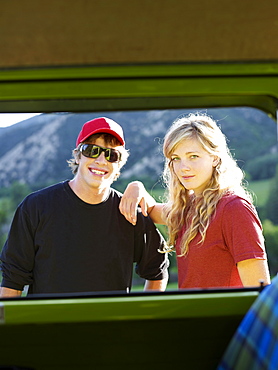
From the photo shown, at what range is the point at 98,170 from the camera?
3037 millimetres

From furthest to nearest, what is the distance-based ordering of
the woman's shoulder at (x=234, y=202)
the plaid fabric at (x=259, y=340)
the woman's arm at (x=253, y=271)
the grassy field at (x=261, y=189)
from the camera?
the grassy field at (x=261, y=189) < the woman's shoulder at (x=234, y=202) < the woman's arm at (x=253, y=271) < the plaid fabric at (x=259, y=340)

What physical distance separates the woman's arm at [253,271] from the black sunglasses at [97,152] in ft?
3.18

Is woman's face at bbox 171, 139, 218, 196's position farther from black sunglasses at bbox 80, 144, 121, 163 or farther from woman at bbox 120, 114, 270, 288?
black sunglasses at bbox 80, 144, 121, 163

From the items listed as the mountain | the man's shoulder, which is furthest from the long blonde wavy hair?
the mountain

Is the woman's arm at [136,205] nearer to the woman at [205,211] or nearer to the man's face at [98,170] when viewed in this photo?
the woman at [205,211]

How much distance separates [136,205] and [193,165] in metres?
0.36

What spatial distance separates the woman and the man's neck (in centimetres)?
16

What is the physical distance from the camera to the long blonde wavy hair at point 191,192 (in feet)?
8.71

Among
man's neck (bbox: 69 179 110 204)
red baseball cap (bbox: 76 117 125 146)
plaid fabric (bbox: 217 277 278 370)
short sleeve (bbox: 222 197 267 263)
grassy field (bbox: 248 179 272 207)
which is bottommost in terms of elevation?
plaid fabric (bbox: 217 277 278 370)

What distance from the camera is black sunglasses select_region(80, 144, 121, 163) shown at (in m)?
3.02

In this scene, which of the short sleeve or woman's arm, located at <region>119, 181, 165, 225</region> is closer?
the short sleeve

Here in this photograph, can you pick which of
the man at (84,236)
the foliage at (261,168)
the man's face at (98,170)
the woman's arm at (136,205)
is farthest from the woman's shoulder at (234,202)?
the foliage at (261,168)

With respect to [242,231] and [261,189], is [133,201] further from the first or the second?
[261,189]

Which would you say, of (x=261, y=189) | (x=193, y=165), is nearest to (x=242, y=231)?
(x=193, y=165)
